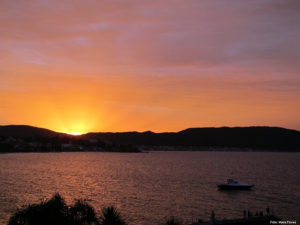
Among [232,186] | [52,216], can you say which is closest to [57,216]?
[52,216]

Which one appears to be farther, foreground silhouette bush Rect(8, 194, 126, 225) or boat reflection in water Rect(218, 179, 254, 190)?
boat reflection in water Rect(218, 179, 254, 190)

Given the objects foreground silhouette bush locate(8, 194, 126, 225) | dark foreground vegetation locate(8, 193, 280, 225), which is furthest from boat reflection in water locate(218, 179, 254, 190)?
foreground silhouette bush locate(8, 194, 126, 225)

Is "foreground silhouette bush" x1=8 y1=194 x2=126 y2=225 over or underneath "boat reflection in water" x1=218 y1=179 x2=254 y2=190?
over

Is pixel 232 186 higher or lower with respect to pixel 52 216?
lower

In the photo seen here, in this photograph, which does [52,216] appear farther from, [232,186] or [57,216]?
[232,186]

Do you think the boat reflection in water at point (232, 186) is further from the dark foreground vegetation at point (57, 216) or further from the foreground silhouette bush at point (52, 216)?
the foreground silhouette bush at point (52, 216)

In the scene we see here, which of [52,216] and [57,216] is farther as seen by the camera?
[57,216]

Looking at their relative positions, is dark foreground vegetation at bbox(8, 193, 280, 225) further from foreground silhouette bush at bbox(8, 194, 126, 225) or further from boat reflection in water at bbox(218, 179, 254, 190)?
boat reflection in water at bbox(218, 179, 254, 190)

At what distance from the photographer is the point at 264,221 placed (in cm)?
4156

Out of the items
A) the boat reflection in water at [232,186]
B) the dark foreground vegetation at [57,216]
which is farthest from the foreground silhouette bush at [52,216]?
the boat reflection in water at [232,186]

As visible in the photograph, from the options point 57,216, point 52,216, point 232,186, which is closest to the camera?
point 52,216

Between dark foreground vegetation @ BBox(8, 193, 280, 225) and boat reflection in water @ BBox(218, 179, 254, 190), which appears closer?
dark foreground vegetation @ BBox(8, 193, 280, 225)

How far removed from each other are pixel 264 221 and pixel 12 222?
29352 millimetres

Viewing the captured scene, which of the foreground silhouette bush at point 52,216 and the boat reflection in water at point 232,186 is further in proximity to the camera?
the boat reflection in water at point 232,186
